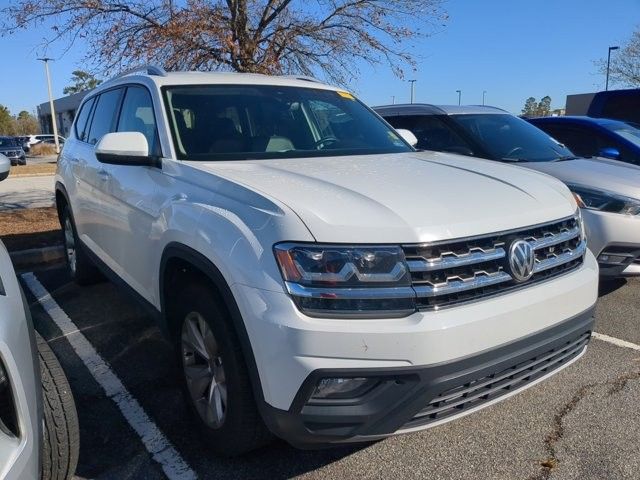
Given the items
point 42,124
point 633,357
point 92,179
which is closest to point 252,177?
point 92,179

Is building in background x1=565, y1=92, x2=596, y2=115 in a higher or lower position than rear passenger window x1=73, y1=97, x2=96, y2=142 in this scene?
lower

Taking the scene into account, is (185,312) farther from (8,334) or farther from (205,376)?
(8,334)

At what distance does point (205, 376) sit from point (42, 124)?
96266 millimetres

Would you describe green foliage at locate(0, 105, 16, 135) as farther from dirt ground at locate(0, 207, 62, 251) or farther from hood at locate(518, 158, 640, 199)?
hood at locate(518, 158, 640, 199)

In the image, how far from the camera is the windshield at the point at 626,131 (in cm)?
661

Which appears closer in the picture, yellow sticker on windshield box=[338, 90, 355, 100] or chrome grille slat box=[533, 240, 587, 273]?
chrome grille slat box=[533, 240, 587, 273]

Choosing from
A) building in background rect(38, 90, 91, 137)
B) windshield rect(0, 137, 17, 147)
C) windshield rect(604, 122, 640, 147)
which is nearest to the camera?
windshield rect(604, 122, 640, 147)

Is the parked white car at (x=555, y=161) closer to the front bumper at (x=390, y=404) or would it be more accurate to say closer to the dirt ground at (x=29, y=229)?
the front bumper at (x=390, y=404)

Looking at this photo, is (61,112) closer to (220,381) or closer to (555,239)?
(220,381)

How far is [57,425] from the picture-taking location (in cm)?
227

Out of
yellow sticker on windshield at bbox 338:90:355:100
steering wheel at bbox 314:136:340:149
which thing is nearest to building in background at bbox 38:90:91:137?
yellow sticker on windshield at bbox 338:90:355:100

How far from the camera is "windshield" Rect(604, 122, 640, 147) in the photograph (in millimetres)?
6613

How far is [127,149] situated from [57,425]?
56.8 inches

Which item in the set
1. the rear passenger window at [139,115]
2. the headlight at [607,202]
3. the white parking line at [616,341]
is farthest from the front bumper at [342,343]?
the headlight at [607,202]
